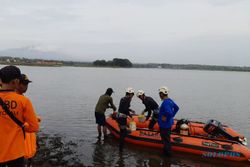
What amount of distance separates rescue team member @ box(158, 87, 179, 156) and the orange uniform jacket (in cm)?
620

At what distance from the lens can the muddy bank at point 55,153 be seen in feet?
30.3

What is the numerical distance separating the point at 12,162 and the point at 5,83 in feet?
3.18

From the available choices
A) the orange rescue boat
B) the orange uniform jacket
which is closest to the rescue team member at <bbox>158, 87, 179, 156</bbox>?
the orange rescue boat

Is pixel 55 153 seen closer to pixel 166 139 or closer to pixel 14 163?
pixel 166 139

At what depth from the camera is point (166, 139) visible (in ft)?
34.5

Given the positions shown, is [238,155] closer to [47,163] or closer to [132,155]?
[132,155]

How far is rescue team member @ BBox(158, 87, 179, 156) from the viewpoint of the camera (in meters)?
9.91

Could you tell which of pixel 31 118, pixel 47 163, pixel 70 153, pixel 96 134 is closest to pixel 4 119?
pixel 31 118

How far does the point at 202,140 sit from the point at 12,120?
27.2ft

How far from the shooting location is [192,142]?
11266 millimetres

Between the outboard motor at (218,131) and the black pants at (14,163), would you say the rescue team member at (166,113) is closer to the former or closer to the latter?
the outboard motor at (218,131)

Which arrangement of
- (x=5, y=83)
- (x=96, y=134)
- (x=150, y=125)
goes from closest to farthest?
1. (x=5, y=83)
2. (x=150, y=125)
3. (x=96, y=134)

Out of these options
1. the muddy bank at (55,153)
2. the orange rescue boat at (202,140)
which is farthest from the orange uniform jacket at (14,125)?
the orange rescue boat at (202,140)

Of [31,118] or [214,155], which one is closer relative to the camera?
[31,118]
